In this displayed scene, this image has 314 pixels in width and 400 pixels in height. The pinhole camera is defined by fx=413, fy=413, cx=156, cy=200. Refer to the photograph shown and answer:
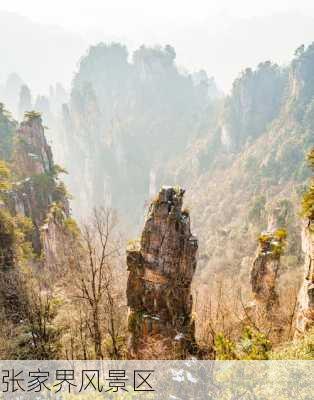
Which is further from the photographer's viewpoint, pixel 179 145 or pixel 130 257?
pixel 179 145

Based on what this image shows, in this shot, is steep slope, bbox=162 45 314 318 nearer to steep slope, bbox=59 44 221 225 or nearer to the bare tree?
steep slope, bbox=59 44 221 225

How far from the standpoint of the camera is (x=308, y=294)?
20.2m

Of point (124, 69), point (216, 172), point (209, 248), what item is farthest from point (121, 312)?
point (124, 69)

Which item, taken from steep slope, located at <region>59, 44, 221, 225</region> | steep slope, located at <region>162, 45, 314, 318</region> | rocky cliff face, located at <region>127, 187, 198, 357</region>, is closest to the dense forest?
rocky cliff face, located at <region>127, 187, 198, 357</region>

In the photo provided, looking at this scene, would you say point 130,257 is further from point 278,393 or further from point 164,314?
point 278,393

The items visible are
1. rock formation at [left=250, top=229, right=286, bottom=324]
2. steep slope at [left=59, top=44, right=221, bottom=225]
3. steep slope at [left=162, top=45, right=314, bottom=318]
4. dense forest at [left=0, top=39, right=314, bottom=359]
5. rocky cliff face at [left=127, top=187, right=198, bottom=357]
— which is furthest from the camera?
steep slope at [left=59, top=44, right=221, bottom=225]

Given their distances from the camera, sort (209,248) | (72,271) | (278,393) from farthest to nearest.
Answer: (209,248), (72,271), (278,393)

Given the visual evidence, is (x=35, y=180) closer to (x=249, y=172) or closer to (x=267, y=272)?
(x=267, y=272)

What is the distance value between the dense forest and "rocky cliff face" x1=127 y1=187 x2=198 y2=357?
7cm

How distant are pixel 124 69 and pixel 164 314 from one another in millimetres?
144786

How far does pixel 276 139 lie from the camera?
97188 millimetres

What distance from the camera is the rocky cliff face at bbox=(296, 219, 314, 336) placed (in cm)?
1983

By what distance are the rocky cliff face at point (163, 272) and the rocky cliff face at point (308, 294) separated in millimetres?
5399

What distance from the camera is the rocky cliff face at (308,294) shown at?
19.8 metres
